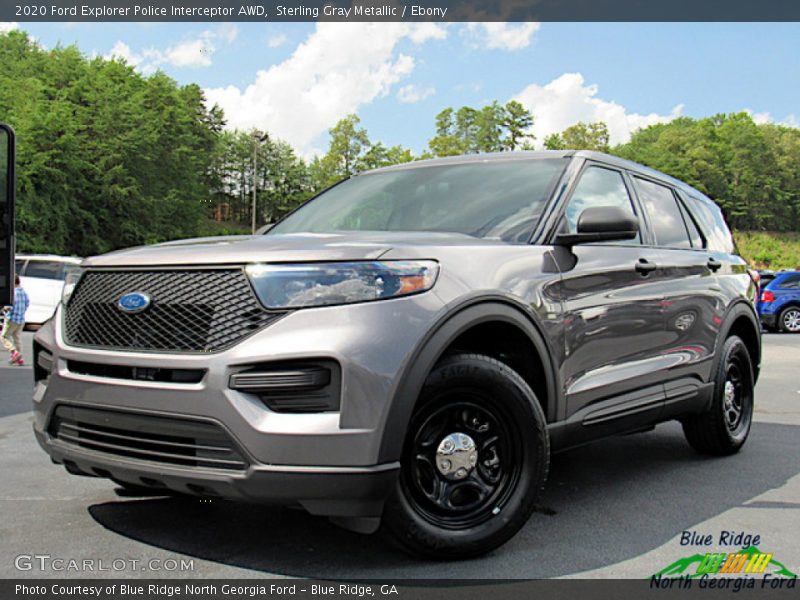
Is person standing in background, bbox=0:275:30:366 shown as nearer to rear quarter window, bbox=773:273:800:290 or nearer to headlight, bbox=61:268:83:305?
headlight, bbox=61:268:83:305

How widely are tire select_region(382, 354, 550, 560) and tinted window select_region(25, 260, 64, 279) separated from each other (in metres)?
15.9

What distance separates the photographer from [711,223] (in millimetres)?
5938

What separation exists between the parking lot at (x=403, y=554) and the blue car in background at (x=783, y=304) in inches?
655

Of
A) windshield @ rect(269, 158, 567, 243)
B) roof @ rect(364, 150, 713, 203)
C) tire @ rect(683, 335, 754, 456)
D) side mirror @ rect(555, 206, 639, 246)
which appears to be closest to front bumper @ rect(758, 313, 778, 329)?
tire @ rect(683, 335, 754, 456)

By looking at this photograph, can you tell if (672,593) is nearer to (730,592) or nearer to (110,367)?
(730,592)

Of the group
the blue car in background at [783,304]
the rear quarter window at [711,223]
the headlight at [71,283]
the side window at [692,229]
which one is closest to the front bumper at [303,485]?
the headlight at [71,283]

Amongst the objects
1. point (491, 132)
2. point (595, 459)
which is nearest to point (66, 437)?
point (595, 459)

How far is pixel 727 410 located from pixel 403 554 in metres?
3.14

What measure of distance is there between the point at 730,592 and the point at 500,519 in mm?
883

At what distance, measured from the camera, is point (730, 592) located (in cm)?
311

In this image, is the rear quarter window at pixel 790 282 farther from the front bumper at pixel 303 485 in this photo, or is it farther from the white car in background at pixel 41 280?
the front bumper at pixel 303 485

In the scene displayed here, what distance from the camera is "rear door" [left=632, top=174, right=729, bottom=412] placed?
473 cm

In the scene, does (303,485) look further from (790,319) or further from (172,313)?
(790,319)

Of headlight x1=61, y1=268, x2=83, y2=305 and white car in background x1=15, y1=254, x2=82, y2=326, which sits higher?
headlight x1=61, y1=268, x2=83, y2=305
